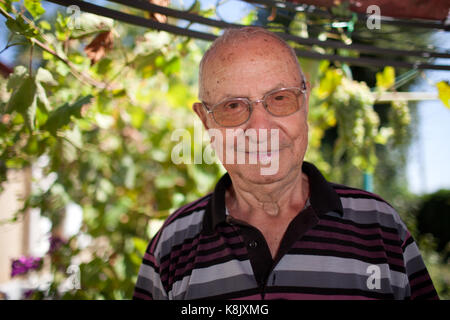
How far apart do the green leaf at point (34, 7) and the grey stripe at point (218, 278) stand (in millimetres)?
1129

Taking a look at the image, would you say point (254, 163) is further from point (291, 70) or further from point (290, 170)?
point (291, 70)

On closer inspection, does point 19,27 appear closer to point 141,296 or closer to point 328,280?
point 141,296

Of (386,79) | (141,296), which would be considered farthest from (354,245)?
(386,79)

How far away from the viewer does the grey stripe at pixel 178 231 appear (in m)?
1.41

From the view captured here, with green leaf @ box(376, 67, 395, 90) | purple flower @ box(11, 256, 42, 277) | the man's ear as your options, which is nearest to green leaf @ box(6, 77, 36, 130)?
the man's ear

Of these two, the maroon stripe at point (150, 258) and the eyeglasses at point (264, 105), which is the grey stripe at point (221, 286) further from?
the eyeglasses at point (264, 105)

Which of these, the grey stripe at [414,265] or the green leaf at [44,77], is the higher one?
the green leaf at [44,77]

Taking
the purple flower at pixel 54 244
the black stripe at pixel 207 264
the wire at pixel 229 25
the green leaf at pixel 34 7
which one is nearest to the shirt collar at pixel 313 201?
the black stripe at pixel 207 264

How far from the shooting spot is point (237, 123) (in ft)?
4.03

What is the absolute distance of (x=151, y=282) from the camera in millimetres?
1445

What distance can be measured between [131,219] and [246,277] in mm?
1895

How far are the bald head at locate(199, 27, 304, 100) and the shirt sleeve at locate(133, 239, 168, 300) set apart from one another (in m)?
0.67

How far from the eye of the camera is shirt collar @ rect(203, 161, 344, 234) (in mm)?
1282
